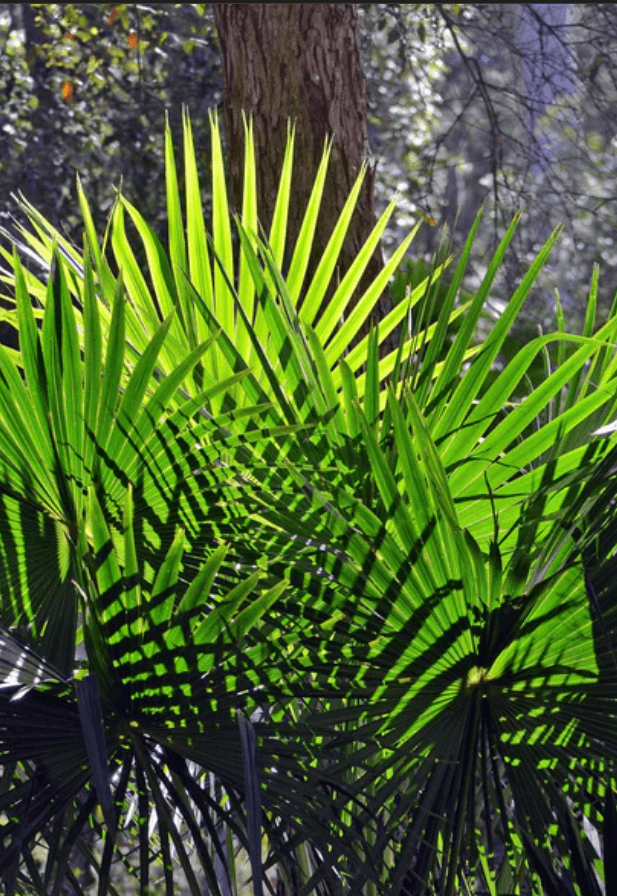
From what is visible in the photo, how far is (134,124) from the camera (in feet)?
19.4

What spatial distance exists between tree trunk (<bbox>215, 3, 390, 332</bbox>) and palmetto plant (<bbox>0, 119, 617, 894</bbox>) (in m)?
1.16

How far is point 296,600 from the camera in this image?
1.35 metres

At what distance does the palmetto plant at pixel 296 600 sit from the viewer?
47.7 inches

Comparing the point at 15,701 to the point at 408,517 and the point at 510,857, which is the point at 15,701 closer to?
the point at 408,517

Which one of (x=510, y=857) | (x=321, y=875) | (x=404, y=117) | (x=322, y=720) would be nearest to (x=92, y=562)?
(x=322, y=720)

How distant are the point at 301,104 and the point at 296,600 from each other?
61.6 inches

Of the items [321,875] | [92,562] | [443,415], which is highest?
[443,415]

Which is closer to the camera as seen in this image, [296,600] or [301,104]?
[296,600]

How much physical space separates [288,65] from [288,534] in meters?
1.60

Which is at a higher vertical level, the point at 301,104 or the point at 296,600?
the point at 301,104

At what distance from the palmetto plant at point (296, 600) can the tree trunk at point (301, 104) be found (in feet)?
3.80

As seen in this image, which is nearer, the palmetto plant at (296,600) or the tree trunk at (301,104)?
the palmetto plant at (296,600)

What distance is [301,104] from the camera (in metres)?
2.61

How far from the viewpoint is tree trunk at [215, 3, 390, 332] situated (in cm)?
255
